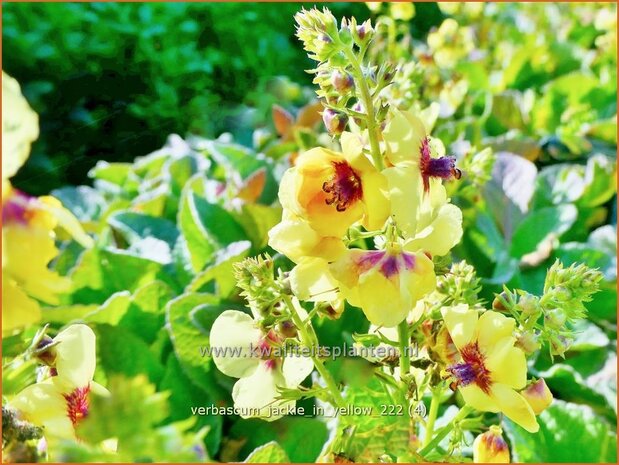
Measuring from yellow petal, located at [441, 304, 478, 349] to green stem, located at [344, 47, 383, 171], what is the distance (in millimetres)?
119

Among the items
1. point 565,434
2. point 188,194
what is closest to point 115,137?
point 188,194

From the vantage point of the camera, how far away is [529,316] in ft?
1.93

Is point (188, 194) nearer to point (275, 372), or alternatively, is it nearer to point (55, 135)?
point (275, 372)

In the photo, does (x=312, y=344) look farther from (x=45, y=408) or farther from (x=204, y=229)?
(x=204, y=229)

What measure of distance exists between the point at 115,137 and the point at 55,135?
0.20 metres

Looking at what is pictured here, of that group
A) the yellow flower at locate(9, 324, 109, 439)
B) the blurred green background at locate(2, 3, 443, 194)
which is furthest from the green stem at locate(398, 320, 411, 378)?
the blurred green background at locate(2, 3, 443, 194)

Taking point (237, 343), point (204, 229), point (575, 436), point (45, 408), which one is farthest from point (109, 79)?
point (45, 408)

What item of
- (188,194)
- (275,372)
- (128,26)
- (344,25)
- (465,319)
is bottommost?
(128,26)

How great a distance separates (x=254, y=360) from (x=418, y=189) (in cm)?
21

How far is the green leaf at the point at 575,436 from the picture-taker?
39.4 inches

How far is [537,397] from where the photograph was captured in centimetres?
58

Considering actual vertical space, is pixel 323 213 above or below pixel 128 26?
above

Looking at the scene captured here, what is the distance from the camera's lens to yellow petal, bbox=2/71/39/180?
1.13ft

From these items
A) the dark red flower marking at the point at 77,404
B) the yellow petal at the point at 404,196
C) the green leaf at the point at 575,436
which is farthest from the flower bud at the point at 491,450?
the green leaf at the point at 575,436
